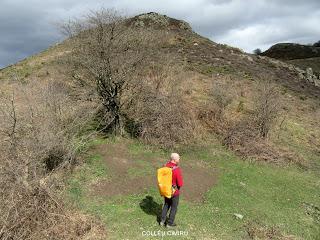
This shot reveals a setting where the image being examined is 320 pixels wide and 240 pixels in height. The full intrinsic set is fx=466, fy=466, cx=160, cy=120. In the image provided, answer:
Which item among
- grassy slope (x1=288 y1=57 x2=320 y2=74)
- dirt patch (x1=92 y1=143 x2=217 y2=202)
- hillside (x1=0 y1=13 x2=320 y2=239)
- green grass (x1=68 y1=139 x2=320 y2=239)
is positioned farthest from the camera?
grassy slope (x1=288 y1=57 x2=320 y2=74)

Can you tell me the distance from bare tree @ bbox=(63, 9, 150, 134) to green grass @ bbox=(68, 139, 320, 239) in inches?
72.7

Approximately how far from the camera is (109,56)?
18.1 meters

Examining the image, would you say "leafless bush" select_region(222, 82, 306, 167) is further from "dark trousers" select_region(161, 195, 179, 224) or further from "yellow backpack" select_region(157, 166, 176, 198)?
"yellow backpack" select_region(157, 166, 176, 198)

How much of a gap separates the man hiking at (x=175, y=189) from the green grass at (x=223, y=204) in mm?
307

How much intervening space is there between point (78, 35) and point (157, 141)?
17.5 ft

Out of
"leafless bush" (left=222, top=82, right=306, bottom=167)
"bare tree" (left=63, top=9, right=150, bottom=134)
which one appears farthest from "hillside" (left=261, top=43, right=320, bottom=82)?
"bare tree" (left=63, top=9, right=150, bottom=134)

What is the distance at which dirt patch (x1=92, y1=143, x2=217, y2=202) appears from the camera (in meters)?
14.2

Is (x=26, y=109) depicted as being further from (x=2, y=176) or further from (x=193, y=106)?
(x=193, y=106)

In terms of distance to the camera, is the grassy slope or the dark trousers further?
the grassy slope

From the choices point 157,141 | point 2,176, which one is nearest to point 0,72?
point 157,141

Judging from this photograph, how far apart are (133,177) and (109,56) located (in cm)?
538

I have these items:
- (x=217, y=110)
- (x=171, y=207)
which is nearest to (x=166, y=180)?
(x=171, y=207)

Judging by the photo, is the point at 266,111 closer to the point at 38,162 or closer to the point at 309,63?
the point at 38,162

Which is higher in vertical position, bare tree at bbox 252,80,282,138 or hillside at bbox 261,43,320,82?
hillside at bbox 261,43,320,82
